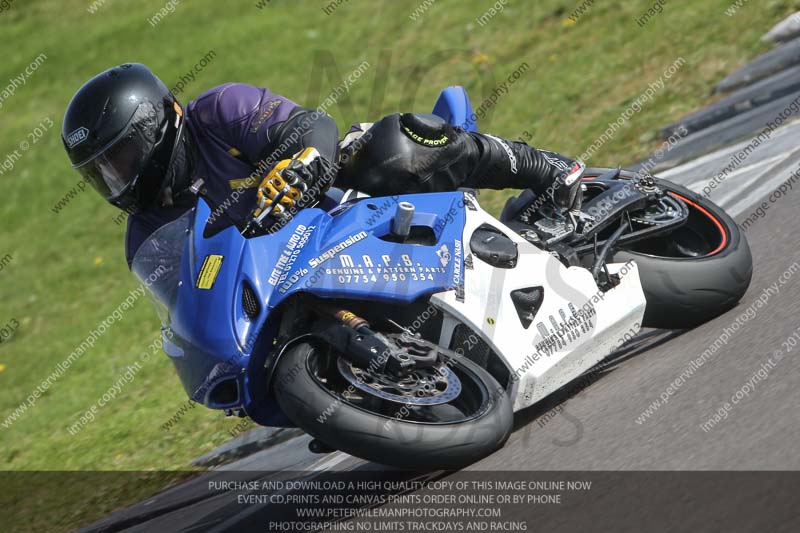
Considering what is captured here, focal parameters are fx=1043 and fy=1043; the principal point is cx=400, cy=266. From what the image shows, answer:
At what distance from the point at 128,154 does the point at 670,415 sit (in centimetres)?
268

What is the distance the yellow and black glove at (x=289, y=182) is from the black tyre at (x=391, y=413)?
2.19 feet

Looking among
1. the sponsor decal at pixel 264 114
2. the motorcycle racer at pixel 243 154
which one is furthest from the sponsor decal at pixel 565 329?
the sponsor decal at pixel 264 114

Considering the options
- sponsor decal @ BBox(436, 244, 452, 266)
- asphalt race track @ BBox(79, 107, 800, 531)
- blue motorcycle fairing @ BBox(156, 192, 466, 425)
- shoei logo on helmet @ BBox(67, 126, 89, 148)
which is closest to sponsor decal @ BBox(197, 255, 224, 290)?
blue motorcycle fairing @ BBox(156, 192, 466, 425)

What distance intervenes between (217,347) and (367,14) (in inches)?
560

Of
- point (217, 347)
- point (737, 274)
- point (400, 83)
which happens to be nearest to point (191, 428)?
point (217, 347)

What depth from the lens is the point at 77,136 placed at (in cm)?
480

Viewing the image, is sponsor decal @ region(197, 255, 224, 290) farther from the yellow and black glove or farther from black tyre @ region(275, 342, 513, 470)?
black tyre @ region(275, 342, 513, 470)

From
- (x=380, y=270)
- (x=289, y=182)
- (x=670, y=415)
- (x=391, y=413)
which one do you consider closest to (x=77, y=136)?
(x=289, y=182)

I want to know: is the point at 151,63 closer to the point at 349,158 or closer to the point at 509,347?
the point at 349,158

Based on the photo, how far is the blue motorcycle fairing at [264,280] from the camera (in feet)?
14.3

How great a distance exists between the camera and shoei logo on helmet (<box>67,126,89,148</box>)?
4777 millimetres

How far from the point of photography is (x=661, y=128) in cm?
971

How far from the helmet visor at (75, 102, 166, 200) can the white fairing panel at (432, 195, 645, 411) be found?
4.98 feet

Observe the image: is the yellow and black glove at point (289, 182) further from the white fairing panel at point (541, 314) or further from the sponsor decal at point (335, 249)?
the white fairing panel at point (541, 314)
